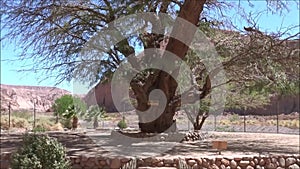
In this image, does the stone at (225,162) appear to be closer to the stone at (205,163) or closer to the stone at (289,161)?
the stone at (205,163)

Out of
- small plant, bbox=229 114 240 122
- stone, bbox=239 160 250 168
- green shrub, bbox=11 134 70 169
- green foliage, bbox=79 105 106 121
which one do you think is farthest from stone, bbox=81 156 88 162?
small plant, bbox=229 114 240 122

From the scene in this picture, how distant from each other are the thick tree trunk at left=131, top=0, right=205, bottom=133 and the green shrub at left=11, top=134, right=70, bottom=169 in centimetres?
749

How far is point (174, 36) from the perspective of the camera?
1440 cm

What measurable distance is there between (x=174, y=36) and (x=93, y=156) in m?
5.54

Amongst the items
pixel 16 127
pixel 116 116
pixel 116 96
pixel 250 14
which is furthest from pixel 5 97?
pixel 250 14

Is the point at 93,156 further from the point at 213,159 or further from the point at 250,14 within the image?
the point at 250,14

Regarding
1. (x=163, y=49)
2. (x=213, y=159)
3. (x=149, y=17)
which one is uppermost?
(x=149, y=17)

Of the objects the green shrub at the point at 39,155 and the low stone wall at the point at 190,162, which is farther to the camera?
the low stone wall at the point at 190,162

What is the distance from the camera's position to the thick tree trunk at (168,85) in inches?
547

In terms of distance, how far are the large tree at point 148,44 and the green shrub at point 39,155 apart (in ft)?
19.5

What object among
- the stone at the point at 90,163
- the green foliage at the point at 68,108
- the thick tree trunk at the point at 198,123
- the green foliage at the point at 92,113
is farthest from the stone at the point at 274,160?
the green foliage at the point at 92,113

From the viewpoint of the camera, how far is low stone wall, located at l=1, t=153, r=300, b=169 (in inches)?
399

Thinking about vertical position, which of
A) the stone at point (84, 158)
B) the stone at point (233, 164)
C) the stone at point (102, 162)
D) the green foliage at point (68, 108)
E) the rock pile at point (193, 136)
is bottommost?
the stone at point (233, 164)

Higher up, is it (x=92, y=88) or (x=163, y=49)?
(x=163, y=49)
